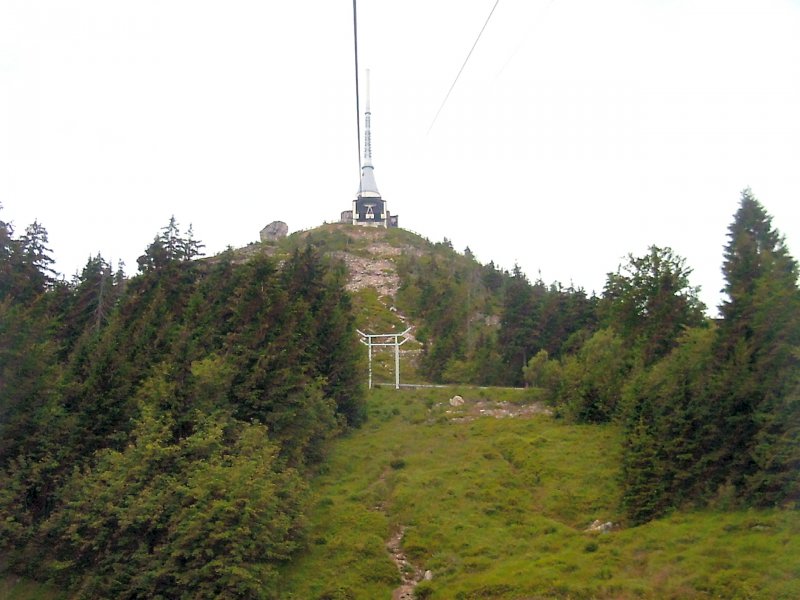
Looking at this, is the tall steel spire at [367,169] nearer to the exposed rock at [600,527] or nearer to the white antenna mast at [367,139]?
the white antenna mast at [367,139]

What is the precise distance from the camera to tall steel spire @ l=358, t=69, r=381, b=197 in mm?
118812

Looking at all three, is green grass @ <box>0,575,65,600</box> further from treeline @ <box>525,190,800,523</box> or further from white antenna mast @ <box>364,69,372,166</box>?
white antenna mast @ <box>364,69,372,166</box>

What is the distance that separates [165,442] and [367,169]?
99.0 meters

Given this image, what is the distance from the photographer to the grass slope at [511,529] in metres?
18.3

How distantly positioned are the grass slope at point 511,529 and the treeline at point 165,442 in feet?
7.26

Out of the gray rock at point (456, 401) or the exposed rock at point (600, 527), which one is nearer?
the exposed rock at point (600, 527)

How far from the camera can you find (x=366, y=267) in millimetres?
98688

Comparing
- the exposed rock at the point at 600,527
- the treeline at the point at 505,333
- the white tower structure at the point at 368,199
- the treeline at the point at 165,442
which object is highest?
the white tower structure at the point at 368,199

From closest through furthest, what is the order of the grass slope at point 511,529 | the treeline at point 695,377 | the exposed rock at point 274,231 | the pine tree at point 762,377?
the grass slope at point 511,529 → the pine tree at point 762,377 → the treeline at point 695,377 → the exposed rock at point 274,231

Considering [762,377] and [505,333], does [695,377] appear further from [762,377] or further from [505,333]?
[505,333]

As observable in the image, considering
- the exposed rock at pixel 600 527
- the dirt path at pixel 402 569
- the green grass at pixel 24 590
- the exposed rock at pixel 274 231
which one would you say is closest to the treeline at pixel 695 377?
the exposed rock at pixel 600 527

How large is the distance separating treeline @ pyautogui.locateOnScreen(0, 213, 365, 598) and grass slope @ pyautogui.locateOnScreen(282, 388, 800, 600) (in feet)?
7.26

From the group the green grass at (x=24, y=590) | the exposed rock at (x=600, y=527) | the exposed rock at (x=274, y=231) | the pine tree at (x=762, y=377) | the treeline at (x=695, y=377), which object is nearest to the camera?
the pine tree at (x=762, y=377)

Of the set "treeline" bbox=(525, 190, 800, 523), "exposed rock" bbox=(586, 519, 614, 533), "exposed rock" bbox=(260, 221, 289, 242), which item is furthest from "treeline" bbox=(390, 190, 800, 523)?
"exposed rock" bbox=(260, 221, 289, 242)
